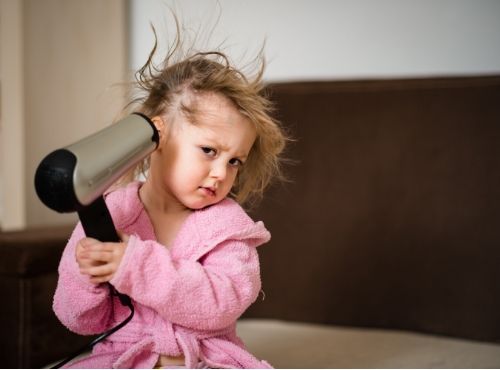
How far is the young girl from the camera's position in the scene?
0.66 meters

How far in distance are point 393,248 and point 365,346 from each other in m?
0.23

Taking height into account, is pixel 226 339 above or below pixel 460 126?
below

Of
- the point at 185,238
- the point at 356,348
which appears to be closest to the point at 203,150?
the point at 185,238

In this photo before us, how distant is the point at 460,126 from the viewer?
1164 mm

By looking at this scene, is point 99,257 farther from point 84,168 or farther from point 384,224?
point 384,224

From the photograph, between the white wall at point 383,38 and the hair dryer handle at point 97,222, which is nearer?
the hair dryer handle at point 97,222

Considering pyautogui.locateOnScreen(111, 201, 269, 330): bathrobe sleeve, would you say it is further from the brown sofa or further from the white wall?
the white wall

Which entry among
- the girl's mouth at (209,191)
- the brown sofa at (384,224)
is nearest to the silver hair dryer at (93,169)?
the girl's mouth at (209,191)

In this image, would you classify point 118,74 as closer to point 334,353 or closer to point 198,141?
point 198,141

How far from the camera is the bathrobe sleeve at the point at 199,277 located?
63cm

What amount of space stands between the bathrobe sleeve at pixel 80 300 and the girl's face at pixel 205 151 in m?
0.14

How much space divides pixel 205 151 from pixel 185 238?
122mm

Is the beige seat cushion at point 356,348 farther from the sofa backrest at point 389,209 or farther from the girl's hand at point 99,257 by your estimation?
the girl's hand at point 99,257

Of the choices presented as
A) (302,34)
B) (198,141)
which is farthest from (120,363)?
(302,34)
